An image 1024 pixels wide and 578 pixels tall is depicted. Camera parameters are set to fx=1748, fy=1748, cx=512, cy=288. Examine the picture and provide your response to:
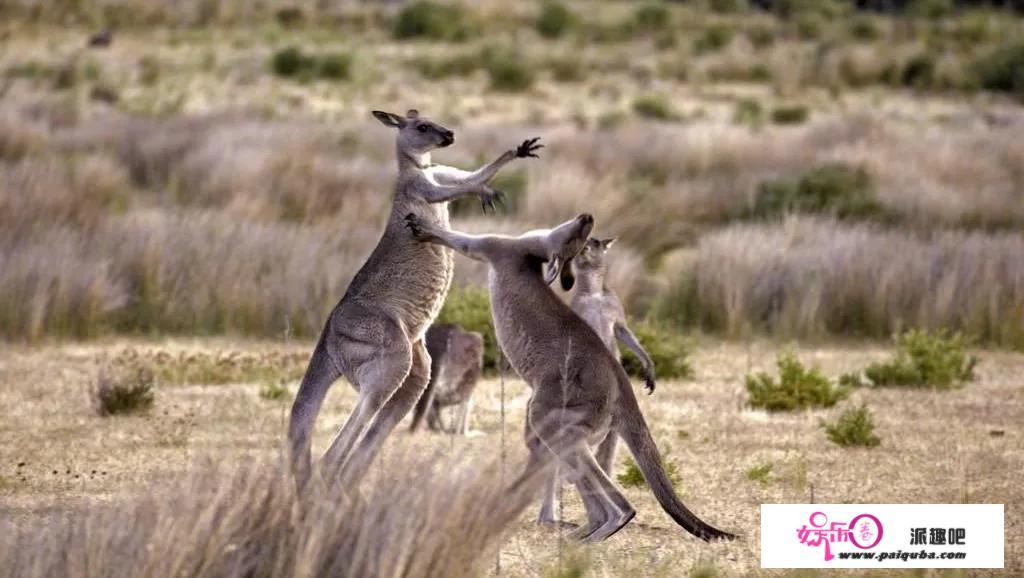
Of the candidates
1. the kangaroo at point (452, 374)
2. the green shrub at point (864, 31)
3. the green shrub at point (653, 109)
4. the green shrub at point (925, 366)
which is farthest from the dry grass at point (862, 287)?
the green shrub at point (864, 31)

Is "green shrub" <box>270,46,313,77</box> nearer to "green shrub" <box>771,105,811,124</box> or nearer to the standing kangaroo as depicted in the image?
"green shrub" <box>771,105,811,124</box>

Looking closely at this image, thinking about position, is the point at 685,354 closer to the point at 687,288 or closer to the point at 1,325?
the point at 687,288

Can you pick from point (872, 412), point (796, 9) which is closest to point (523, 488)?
point (872, 412)

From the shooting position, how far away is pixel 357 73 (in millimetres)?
35281

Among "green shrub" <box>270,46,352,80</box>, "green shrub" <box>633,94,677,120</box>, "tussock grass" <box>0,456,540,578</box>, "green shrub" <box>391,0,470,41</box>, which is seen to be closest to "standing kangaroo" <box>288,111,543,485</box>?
"tussock grass" <box>0,456,540,578</box>

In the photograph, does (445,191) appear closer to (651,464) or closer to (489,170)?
(489,170)

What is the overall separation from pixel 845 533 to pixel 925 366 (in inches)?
206

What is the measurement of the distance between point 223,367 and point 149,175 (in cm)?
845

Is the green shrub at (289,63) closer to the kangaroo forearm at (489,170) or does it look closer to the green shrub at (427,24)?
the green shrub at (427,24)

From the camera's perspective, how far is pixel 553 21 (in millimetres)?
48219

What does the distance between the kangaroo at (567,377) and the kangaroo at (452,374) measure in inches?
113

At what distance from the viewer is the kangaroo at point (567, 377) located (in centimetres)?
721

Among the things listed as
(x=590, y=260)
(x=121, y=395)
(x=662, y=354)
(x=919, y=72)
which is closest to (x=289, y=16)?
(x=919, y=72)

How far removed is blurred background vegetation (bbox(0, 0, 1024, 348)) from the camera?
14602 mm
